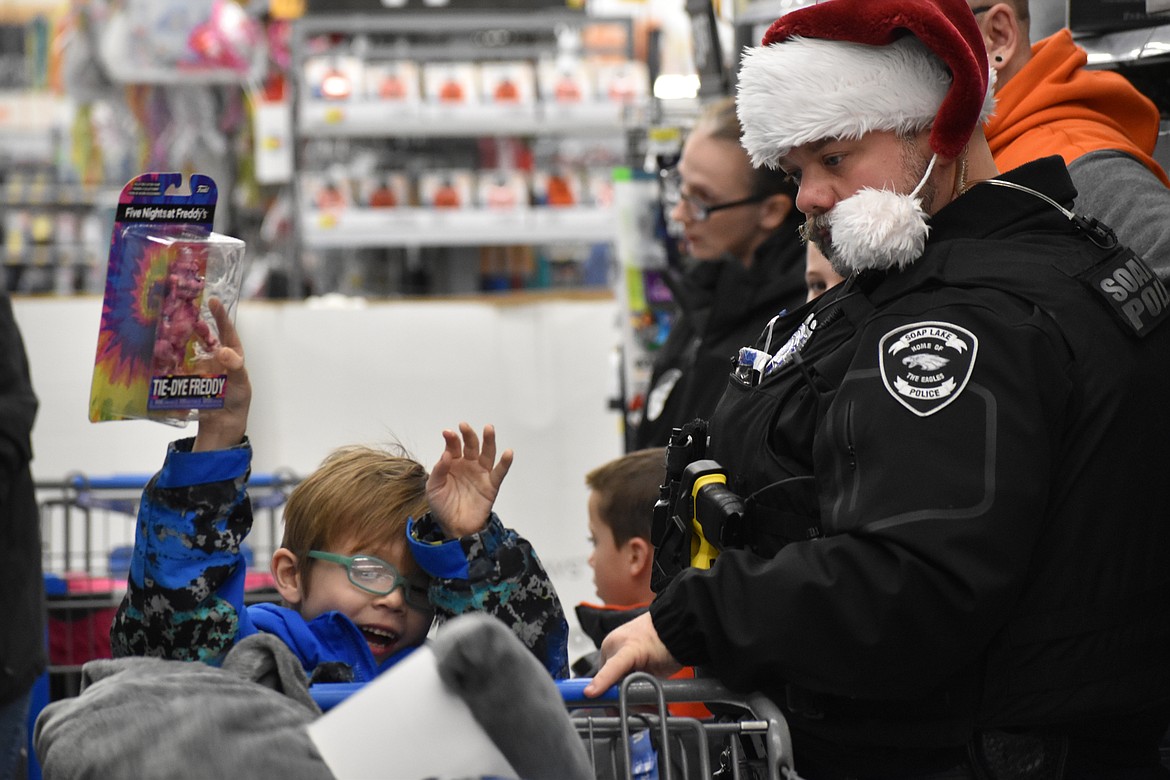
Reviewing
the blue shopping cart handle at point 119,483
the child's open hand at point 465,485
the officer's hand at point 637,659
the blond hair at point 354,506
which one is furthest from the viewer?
the blue shopping cart handle at point 119,483

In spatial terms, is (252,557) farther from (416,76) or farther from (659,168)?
(416,76)

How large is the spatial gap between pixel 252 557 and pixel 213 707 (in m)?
2.77

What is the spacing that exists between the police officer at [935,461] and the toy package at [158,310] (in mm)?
636

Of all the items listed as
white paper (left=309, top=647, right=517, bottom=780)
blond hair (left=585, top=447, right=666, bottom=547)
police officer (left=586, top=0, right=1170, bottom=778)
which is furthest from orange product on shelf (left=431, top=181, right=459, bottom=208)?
white paper (left=309, top=647, right=517, bottom=780)

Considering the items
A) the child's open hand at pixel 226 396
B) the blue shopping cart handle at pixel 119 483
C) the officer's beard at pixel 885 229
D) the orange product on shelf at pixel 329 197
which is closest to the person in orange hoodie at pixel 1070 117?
the officer's beard at pixel 885 229

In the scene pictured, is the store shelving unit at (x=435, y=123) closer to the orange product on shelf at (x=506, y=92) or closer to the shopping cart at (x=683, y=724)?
the orange product on shelf at (x=506, y=92)

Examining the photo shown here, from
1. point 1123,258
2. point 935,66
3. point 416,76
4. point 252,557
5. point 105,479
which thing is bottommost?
point 252,557

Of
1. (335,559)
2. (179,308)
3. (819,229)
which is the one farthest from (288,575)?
(819,229)

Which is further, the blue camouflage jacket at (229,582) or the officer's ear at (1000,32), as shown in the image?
the officer's ear at (1000,32)

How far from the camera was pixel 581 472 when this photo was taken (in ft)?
19.2

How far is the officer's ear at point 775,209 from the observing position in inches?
128

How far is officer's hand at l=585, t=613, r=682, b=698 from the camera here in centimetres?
156

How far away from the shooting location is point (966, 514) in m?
1.43

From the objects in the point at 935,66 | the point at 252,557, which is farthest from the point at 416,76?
the point at 935,66
